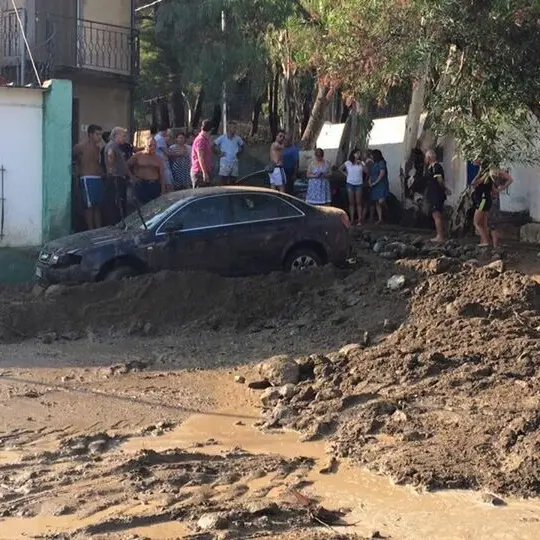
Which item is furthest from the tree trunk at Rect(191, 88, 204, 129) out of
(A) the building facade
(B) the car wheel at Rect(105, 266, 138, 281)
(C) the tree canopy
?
(B) the car wheel at Rect(105, 266, 138, 281)

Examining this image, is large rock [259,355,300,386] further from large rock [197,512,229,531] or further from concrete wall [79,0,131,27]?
concrete wall [79,0,131,27]

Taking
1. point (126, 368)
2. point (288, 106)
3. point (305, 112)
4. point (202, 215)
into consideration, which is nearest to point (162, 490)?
point (126, 368)

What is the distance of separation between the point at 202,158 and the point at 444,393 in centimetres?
882

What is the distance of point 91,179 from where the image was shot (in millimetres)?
15570

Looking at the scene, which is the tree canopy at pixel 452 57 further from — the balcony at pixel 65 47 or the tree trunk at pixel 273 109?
the tree trunk at pixel 273 109

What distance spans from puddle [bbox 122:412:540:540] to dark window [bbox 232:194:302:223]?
602 centimetres

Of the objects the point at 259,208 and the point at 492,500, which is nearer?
the point at 492,500

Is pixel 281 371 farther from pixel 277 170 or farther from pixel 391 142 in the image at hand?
pixel 391 142

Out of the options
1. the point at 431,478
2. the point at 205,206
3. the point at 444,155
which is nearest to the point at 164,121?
the point at 444,155

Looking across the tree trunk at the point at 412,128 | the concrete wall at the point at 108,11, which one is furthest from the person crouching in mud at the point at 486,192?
the concrete wall at the point at 108,11

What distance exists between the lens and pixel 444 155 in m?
21.0

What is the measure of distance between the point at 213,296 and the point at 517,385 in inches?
198

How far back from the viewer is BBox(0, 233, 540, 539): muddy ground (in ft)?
→ 21.4

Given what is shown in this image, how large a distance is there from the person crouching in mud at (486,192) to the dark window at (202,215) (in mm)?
3717
